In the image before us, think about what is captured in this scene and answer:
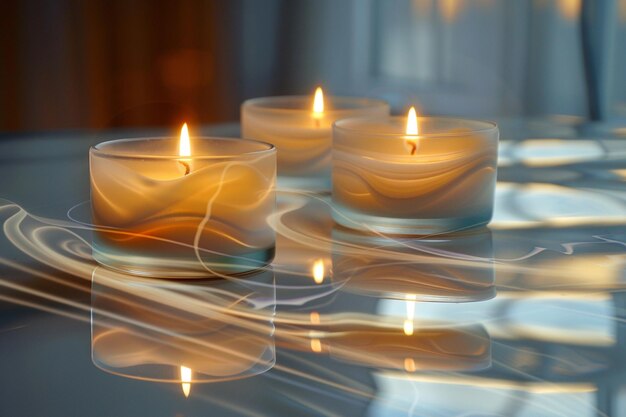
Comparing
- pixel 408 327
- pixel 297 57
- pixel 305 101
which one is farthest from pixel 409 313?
pixel 297 57

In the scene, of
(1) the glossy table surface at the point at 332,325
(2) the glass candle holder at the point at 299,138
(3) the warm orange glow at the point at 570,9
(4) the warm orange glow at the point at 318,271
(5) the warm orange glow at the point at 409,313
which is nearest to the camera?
(1) the glossy table surface at the point at 332,325

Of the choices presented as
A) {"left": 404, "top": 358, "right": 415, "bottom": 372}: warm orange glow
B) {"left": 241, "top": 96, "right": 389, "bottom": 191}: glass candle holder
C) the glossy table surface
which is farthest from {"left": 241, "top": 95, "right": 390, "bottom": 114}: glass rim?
{"left": 404, "top": 358, "right": 415, "bottom": 372}: warm orange glow

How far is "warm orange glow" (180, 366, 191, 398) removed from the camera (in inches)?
18.8

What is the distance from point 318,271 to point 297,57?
130 cm

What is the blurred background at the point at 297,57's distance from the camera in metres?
1.73

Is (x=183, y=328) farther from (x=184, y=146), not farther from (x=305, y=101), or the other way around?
(x=305, y=101)

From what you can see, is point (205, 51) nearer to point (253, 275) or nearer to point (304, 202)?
point (304, 202)

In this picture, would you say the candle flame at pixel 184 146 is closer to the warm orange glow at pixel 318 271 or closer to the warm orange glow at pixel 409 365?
the warm orange glow at pixel 318 271

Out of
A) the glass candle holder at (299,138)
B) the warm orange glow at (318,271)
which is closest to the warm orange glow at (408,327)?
the warm orange glow at (318,271)

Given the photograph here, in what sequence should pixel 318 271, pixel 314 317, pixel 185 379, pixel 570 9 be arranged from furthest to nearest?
pixel 570 9
pixel 318 271
pixel 314 317
pixel 185 379

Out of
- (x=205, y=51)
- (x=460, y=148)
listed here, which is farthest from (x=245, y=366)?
(x=205, y=51)

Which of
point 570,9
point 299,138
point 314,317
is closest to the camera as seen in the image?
point 314,317

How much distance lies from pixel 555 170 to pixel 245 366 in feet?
2.47

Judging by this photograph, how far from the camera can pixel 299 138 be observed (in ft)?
3.18
